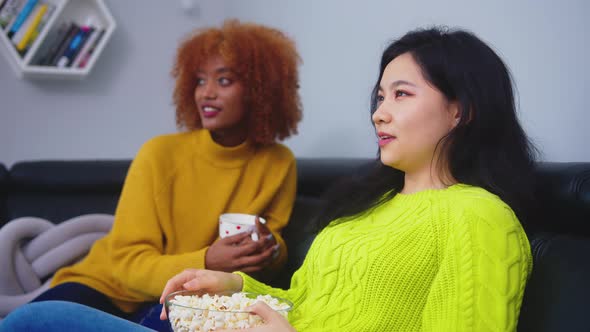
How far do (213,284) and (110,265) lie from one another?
2.47 ft

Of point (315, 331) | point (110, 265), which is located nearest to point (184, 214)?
point (110, 265)

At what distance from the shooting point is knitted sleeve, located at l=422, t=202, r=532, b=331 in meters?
0.86

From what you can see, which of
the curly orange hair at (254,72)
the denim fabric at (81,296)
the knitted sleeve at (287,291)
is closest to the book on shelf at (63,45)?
the curly orange hair at (254,72)

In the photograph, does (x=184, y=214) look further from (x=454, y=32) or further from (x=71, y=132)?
(x=71, y=132)

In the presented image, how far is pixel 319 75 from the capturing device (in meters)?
2.29

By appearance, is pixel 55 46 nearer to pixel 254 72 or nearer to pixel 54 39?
pixel 54 39

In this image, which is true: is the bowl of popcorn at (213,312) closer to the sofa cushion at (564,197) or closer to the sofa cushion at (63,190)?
the sofa cushion at (564,197)

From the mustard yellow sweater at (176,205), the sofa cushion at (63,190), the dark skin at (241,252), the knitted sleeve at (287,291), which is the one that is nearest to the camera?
the knitted sleeve at (287,291)

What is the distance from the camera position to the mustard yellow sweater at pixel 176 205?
61.7 inches

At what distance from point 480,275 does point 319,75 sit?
1.51 metres

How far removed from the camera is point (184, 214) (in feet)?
5.59

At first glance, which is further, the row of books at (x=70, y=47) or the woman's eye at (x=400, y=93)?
the row of books at (x=70, y=47)

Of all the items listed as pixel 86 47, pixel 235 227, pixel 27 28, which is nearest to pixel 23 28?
pixel 27 28

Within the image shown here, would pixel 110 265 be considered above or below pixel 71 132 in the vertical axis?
below
